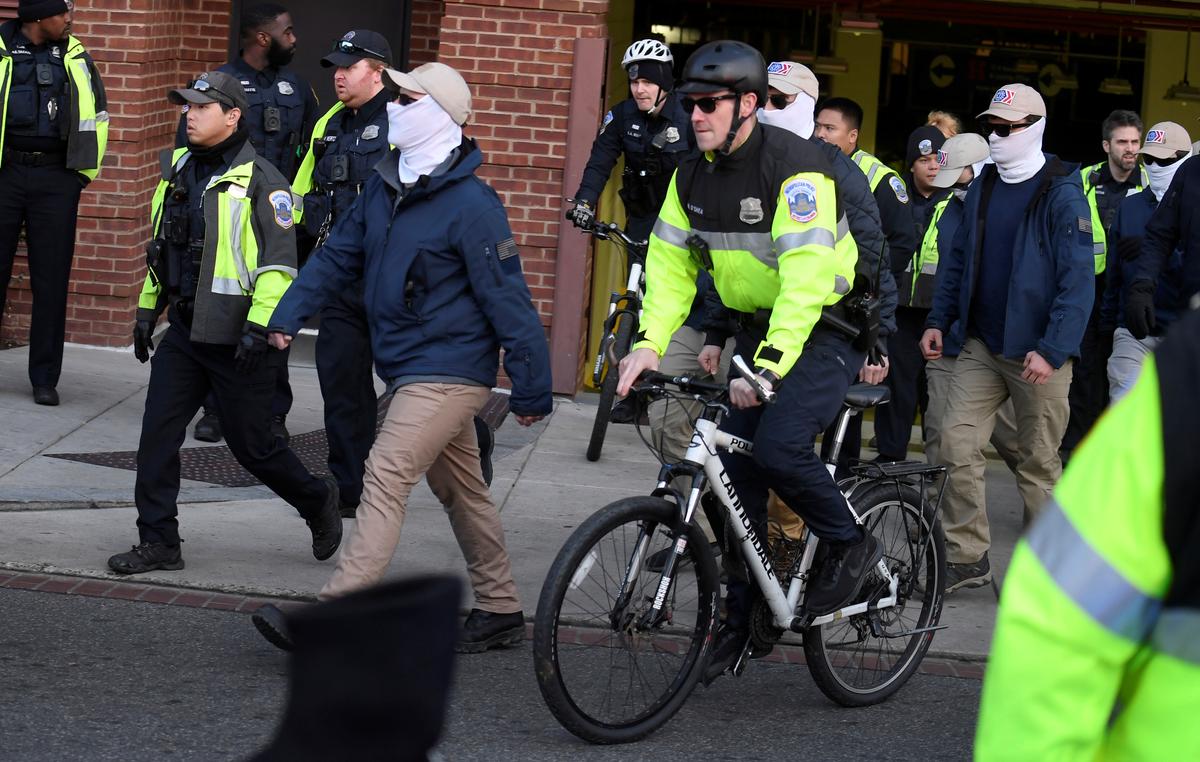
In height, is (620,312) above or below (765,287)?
below

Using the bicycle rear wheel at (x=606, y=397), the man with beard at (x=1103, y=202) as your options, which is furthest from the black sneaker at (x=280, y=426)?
the man with beard at (x=1103, y=202)

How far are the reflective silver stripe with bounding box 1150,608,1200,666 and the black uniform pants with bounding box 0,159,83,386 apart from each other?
7891 mm

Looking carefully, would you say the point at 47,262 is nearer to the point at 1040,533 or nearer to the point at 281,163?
the point at 281,163

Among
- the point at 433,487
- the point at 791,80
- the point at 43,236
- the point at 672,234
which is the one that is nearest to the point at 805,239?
the point at 672,234

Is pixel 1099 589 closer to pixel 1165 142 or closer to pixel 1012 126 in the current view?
pixel 1012 126

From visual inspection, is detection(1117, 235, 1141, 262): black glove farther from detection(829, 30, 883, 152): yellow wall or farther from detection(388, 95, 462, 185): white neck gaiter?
detection(388, 95, 462, 185): white neck gaiter

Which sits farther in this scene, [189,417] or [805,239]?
[189,417]

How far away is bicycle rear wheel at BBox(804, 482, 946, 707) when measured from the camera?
562cm

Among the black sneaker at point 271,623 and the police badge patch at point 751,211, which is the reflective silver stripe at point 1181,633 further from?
the black sneaker at point 271,623

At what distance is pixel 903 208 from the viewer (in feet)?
25.3

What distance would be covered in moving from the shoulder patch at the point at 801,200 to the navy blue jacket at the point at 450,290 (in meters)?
0.96

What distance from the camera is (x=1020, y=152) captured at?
6.69 metres

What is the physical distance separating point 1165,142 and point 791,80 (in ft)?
9.41

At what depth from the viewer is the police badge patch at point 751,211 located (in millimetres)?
5145
